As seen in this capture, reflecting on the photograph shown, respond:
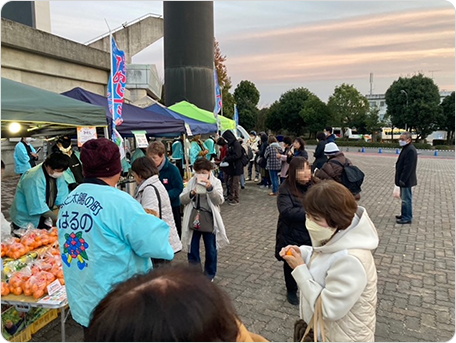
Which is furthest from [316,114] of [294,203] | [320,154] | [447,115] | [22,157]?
[294,203]

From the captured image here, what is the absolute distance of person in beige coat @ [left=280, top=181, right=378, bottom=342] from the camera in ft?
5.76

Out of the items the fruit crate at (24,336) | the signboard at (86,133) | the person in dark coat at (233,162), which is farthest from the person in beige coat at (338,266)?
the person in dark coat at (233,162)

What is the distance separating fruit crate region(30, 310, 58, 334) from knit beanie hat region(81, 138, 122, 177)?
83.6 inches

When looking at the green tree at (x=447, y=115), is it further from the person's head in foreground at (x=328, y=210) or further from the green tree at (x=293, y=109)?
the person's head in foreground at (x=328, y=210)

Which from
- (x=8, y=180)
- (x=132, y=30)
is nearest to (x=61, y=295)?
(x=8, y=180)

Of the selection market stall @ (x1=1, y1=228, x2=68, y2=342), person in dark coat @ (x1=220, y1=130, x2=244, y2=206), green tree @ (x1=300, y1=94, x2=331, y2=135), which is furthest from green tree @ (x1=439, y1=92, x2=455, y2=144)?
market stall @ (x1=1, y1=228, x2=68, y2=342)

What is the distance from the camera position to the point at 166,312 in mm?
770

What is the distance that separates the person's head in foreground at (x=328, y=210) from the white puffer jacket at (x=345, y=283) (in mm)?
64

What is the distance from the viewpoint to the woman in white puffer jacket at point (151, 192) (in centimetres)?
354

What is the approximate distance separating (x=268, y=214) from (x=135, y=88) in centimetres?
1419

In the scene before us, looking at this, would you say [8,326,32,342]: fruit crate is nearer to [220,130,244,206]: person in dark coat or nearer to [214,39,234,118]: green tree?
[220,130,244,206]: person in dark coat

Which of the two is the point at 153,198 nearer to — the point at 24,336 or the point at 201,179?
the point at 201,179

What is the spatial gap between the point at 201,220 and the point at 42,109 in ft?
7.08

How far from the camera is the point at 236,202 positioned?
962cm
